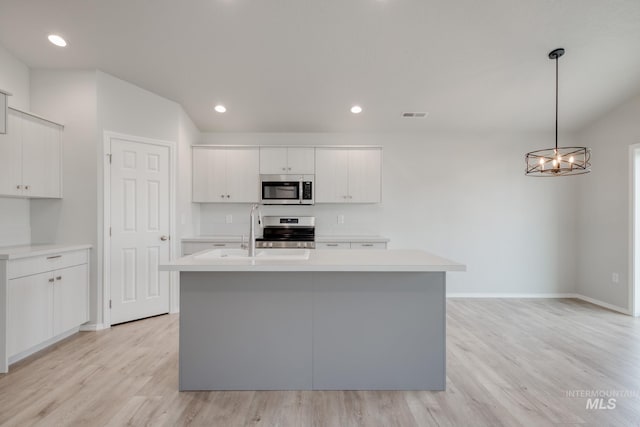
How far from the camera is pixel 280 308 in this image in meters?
2.15

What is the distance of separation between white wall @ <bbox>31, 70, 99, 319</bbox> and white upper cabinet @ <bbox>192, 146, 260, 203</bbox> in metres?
1.30

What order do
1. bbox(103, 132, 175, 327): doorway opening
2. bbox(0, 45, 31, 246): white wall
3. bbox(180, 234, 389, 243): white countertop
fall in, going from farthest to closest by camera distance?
bbox(180, 234, 389, 243): white countertop < bbox(103, 132, 175, 327): doorway opening < bbox(0, 45, 31, 246): white wall

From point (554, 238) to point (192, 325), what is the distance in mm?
5005

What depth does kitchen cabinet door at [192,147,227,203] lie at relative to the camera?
14.5ft

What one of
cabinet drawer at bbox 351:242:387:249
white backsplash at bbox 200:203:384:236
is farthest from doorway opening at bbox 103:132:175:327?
cabinet drawer at bbox 351:242:387:249

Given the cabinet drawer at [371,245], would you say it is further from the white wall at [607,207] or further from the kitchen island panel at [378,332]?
the white wall at [607,207]

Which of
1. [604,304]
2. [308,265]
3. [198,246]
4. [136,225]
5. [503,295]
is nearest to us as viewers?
[308,265]

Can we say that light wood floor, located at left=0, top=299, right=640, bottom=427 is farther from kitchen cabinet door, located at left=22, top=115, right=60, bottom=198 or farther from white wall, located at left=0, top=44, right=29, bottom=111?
white wall, located at left=0, top=44, right=29, bottom=111

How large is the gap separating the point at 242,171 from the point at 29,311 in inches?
104

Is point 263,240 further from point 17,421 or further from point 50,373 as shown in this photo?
point 17,421

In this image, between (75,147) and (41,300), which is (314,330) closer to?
(41,300)

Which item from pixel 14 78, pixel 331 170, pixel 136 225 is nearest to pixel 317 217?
pixel 331 170

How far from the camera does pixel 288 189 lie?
443cm

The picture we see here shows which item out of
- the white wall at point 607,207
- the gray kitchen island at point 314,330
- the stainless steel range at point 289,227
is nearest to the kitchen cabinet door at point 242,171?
the stainless steel range at point 289,227
